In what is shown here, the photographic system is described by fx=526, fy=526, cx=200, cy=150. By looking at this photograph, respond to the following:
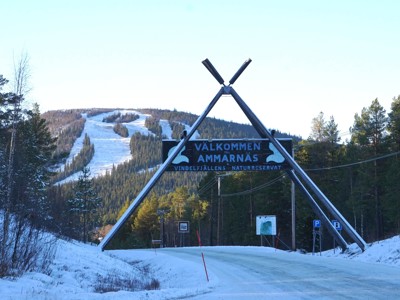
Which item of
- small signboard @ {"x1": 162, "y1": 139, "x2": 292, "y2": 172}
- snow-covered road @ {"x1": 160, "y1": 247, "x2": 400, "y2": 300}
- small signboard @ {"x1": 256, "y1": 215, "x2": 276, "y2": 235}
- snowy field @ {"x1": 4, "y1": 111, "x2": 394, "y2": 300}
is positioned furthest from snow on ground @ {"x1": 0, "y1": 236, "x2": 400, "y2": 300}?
small signboard @ {"x1": 256, "y1": 215, "x2": 276, "y2": 235}

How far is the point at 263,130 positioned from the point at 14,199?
63.7ft

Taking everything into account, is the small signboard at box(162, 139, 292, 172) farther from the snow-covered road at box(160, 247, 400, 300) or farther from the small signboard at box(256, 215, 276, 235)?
the small signboard at box(256, 215, 276, 235)

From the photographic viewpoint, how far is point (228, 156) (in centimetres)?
3164

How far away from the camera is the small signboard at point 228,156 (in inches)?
1246

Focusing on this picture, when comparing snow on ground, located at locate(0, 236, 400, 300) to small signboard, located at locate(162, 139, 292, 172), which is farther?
small signboard, located at locate(162, 139, 292, 172)

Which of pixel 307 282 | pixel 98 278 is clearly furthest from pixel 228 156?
pixel 307 282

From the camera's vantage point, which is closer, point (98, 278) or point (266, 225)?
point (98, 278)

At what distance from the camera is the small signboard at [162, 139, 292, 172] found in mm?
31656

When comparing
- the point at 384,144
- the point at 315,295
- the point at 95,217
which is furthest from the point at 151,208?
the point at 315,295

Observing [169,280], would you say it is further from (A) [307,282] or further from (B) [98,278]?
(A) [307,282]

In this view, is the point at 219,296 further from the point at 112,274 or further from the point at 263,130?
the point at 263,130

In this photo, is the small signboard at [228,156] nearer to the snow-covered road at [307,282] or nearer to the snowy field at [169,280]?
the snowy field at [169,280]

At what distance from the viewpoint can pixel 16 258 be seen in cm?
1322

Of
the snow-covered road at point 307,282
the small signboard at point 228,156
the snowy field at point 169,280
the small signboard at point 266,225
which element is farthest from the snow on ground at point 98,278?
the small signboard at point 266,225
